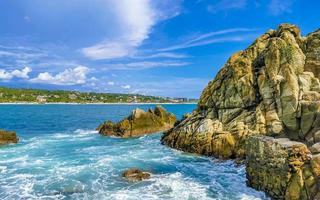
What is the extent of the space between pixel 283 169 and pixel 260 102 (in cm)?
1776

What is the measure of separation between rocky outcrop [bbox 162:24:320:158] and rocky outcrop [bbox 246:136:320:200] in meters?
5.04

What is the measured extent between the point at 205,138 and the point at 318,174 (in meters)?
21.7

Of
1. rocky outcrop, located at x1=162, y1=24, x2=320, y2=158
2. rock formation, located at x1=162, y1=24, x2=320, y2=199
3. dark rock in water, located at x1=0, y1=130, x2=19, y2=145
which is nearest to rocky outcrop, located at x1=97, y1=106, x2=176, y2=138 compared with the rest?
rock formation, located at x1=162, y1=24, x2=320, y2=199

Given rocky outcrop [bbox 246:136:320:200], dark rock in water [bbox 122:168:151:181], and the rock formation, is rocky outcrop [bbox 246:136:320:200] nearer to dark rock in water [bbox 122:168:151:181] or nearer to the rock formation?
the rock formation

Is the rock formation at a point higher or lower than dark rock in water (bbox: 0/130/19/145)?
higher

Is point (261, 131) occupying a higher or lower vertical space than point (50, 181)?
higher

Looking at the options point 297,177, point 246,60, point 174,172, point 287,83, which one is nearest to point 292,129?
point 287,83

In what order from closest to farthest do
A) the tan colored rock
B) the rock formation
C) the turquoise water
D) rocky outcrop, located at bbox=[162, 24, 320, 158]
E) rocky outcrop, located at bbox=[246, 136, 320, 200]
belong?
rocky outcrop, located at bbox=[246, 136, 320, 200]
the turquoise water
the rock formation
rocky outcrop, located at bbox=[162, 24, 320, 158]
the tan colored rock

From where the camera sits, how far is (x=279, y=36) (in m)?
44.4

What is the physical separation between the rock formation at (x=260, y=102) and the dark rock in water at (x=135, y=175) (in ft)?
31.6

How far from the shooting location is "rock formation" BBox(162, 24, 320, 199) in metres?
32.1

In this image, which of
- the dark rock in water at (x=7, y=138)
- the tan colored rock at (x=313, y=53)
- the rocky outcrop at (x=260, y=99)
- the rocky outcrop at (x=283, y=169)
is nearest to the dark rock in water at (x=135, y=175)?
the rocky outcrop at (x=283, y=169)

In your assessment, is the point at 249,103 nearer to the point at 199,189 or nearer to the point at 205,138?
the point at 205,138

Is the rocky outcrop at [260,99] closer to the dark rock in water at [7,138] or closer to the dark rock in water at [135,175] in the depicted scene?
the dark rock in water at [135,175]
